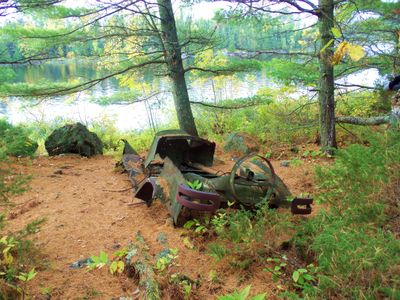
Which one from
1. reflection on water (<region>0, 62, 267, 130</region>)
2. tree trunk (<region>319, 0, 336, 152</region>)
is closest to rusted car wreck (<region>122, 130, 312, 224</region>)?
tree trunk (<region>319, 0, 336, 152</region>)

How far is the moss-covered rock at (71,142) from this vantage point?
8781mm

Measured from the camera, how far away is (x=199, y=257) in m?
3.46

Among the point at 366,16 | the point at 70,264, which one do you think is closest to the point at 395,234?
the point at 70,264

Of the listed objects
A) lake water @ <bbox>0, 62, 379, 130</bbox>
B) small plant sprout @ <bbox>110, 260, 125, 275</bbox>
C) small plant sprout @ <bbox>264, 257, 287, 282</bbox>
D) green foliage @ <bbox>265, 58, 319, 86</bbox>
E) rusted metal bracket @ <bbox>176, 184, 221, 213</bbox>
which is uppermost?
green foliage @ <bbox>265, 58, 319, 86</bbox>

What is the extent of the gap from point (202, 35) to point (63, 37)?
9.72 ft

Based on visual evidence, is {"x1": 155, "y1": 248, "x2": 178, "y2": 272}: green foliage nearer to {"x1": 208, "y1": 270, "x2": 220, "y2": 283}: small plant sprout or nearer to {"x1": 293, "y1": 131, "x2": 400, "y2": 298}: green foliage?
{"x1": 208, "y1": 270, "x2": 220, "y2": 283}: small plant sprout

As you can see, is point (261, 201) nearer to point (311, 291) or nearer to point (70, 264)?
point (311, 291)

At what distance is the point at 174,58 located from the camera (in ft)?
25.1

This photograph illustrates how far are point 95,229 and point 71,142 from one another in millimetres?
5151

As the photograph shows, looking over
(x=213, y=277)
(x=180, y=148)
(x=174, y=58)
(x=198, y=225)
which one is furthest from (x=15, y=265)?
(x=174, y=58)

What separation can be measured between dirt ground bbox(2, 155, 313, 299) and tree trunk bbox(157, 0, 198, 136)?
230cm

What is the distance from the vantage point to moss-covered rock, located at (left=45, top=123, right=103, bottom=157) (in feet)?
28.8

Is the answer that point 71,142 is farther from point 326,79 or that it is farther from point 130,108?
point 130,108

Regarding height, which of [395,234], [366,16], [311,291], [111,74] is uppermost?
[366,16]
